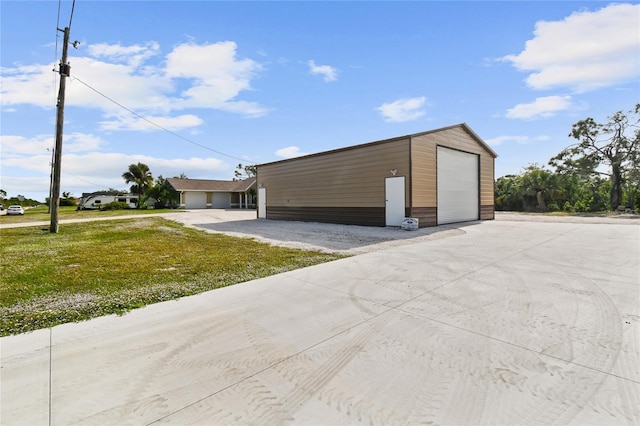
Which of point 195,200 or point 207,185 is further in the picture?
point 207,185

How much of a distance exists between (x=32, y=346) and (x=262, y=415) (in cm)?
242

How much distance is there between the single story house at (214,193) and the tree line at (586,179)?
28.2 meters

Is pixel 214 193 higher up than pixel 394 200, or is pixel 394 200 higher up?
pixel 214 193

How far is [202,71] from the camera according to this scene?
1330 cm

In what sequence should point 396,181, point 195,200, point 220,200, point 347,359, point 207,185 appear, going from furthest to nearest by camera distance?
point 220,200 → point 207,185 → point 195,200 → point 396,181 → point 347,359

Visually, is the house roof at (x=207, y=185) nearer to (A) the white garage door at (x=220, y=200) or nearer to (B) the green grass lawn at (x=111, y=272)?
(A) the white garage door at (x=220, y=200)

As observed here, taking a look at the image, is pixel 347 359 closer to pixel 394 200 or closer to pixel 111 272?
pixel 111 272

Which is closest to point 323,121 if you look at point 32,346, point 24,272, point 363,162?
point 363,162

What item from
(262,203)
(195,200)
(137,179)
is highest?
(137,179)

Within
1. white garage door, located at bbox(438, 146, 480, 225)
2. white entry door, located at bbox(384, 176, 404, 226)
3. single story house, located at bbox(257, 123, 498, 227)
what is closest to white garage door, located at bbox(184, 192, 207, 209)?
single story house, located at bbox(257, 123, 498, 227)

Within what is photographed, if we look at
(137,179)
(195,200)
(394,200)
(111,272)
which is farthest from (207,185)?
(111,272)

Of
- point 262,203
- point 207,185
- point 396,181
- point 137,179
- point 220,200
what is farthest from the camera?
point 137,179

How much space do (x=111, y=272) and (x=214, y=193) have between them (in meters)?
32.9

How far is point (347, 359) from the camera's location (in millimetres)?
2316
